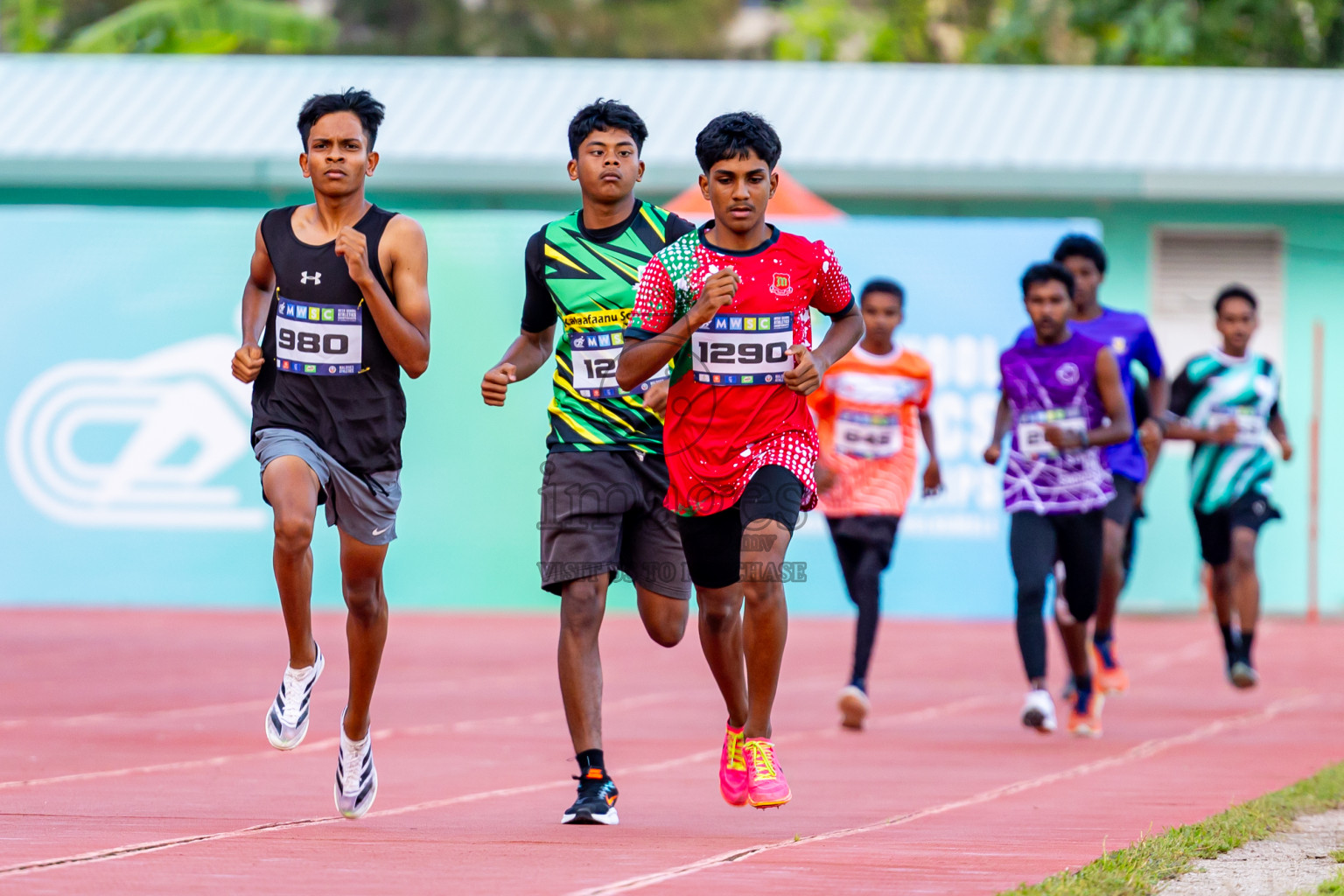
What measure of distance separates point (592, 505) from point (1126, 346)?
4.65 meters

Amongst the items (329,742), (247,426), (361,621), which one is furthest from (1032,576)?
(247,426)

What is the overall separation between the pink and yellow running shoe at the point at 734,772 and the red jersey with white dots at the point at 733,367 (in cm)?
70

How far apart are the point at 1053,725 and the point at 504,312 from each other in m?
8.43

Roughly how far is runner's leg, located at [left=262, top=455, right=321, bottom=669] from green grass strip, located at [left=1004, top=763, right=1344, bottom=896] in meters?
2.33

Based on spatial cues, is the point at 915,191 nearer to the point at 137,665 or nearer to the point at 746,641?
the point at 137,665

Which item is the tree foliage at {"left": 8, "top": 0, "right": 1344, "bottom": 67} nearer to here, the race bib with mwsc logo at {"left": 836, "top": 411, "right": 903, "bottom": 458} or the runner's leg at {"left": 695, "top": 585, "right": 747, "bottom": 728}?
the race bib with mwsc logo at {"left": 836, "top": 411, "right": 903, "bottom": 458}

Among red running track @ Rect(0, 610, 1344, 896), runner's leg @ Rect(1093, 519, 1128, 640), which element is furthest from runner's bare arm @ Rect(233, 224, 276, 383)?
runner's leg @ Rect(1093, 519, 1128, 640)

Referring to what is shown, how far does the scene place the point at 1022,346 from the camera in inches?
377

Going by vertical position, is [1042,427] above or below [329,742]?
above

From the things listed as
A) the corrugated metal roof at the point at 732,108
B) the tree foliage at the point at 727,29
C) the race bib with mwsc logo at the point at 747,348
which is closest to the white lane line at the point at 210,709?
the race bib with mwsc logo at the point at 747,348

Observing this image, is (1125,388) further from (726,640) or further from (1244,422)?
(726,640)

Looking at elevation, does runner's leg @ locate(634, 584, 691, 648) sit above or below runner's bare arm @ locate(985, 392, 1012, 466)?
below

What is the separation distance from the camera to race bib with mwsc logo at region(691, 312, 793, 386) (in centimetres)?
608

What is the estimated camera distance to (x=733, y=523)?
6.20 meters
